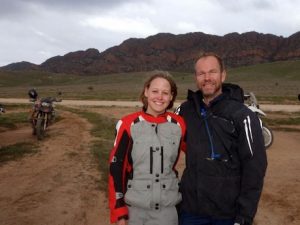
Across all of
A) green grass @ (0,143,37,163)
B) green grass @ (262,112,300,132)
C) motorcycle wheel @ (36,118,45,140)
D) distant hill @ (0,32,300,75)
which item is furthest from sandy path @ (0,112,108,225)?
distant hill @ (0,32,300,75)

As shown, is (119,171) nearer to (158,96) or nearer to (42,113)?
(158,96)

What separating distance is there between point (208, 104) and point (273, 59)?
596 feet

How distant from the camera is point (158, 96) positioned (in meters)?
3.08

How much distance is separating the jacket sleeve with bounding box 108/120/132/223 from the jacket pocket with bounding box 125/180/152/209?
0.21 ft

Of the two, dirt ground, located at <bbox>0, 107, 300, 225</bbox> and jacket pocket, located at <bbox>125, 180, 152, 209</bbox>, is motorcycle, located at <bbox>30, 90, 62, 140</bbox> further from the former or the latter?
jacket pocket, located at <bbox>125, 180, 152, 209</bbox>

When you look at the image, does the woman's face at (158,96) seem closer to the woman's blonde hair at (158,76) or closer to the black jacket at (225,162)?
the woman's blonde hair at (158,76)

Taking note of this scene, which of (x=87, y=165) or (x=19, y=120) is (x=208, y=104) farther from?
(x=19, y=120)

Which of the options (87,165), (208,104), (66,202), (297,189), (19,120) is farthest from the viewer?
(19,120)

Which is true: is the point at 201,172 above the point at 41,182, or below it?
above

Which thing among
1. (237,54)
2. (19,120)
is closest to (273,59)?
(237,54)

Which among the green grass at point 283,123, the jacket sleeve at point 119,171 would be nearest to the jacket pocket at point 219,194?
the jacket sleeve at point 119,171

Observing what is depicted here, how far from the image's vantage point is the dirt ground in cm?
549

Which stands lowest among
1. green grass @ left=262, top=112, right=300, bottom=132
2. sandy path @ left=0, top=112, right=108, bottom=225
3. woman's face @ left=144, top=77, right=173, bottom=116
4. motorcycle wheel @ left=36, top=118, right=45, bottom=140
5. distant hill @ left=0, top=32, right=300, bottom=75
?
green grass @ left=262, top=112, right=300, bottom=132

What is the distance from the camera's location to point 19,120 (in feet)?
57.7
